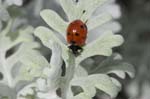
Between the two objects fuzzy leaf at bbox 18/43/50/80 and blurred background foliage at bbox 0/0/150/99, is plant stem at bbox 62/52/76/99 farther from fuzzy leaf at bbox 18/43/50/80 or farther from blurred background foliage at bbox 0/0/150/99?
blurred background foliage at bbox 0/0/150/99

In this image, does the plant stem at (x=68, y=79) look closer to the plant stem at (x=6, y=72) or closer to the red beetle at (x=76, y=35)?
the red beetle at (x=76, y=35)

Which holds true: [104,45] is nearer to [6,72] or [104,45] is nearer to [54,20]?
[54,20]

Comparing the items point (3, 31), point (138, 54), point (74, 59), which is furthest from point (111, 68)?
point (138, 54)

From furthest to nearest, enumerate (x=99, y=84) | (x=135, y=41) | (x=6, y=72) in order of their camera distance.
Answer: (x=135, y=41)
(x=6, y=72)
(x=99, y=84)

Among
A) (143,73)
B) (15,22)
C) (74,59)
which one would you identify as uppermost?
(74,59)

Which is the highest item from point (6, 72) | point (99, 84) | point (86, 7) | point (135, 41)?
point (86, 7)

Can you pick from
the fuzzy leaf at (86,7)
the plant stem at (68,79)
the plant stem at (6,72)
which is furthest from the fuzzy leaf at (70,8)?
the plant stem at (6,72)

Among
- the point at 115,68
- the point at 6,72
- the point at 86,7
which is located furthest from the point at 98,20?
the point at 6,72

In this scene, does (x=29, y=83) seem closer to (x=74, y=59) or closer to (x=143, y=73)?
(x=74, y=59)
